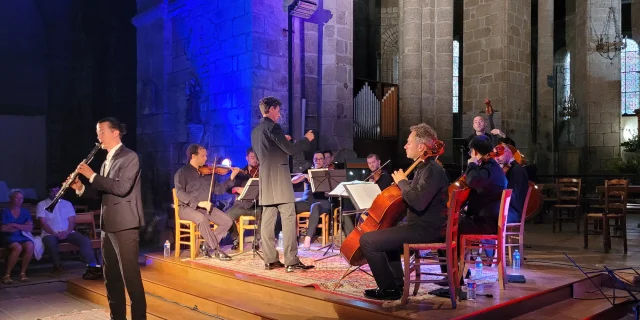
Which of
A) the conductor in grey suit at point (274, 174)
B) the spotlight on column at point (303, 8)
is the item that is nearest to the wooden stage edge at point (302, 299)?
the conductor in grey suit at point (274, 174)

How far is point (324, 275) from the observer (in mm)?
5414

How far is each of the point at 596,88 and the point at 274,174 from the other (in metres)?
14.8

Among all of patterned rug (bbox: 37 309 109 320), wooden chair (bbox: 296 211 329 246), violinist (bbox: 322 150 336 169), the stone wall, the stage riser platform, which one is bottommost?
patterned rug (bbox: 37 309 109 320)

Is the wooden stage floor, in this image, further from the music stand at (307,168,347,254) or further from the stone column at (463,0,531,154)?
the stone column at (463,0,531,154)

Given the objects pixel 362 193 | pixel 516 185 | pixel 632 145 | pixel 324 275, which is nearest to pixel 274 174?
pixel 362 193

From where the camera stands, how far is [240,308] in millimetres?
4777

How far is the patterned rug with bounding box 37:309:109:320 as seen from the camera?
5250 millimetres

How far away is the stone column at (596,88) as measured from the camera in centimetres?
1697

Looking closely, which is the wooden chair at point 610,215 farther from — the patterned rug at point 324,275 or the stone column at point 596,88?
the stone column at point 596,88

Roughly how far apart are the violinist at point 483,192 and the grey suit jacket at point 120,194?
8.68ft

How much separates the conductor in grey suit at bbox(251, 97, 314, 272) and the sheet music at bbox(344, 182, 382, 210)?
2.27 ft

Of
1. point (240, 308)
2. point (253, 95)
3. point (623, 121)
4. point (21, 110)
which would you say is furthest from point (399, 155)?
point (623, 121)

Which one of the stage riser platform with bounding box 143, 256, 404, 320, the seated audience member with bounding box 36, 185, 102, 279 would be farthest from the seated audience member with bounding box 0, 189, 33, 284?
the stage riser platform with bounding box 143, 256, 404, 320

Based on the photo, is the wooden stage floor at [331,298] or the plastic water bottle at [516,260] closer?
the wooden stage floor at [331,298]
